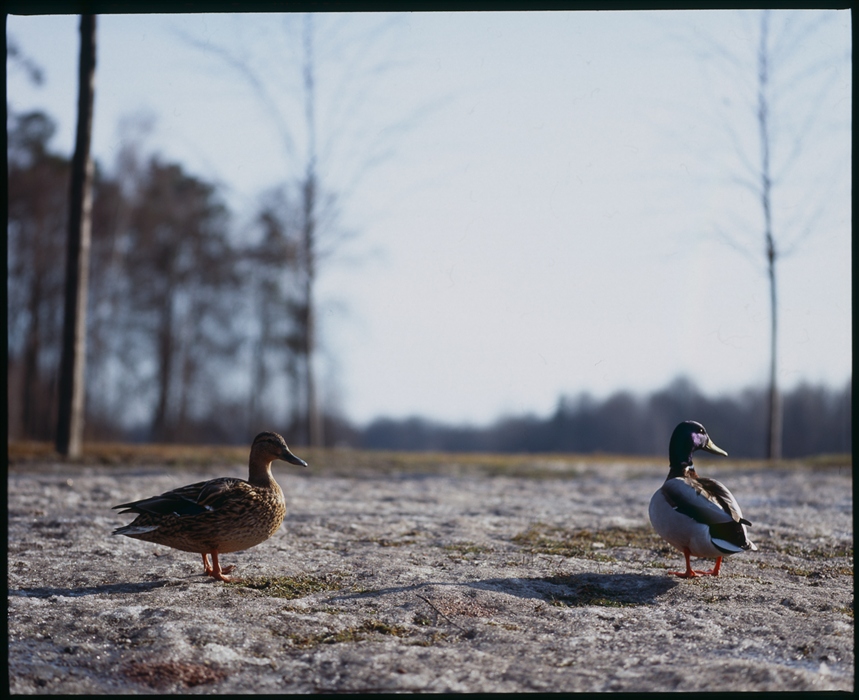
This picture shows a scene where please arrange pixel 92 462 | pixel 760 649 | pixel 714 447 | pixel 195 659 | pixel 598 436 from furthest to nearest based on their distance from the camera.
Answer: pixel 598 436 → pixel 92 462 → pixel 714 447 → pixel 760 649 → pixel 195 659

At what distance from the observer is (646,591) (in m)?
4.25

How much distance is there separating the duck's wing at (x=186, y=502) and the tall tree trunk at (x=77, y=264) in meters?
7.03

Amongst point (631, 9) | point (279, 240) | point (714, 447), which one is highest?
point (279, 240)

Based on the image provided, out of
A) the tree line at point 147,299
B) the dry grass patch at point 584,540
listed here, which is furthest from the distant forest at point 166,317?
the dry grass patch at point 584,540

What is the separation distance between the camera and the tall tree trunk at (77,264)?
1070cm

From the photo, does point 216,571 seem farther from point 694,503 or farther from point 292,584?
point 694,503

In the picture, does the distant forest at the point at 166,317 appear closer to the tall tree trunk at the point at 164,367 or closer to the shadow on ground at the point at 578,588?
the tall tree trunk at the point at 164,367

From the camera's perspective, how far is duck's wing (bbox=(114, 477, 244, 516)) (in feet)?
14.2

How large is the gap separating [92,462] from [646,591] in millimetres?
8089

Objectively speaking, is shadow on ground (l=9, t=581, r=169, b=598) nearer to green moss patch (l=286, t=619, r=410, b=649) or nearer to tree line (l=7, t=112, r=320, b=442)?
green moss patch (l=286, t=619, r=410, b=649)

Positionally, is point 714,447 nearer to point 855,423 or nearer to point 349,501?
point 855,423

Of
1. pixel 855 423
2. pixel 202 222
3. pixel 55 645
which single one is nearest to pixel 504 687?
pixel 855 423

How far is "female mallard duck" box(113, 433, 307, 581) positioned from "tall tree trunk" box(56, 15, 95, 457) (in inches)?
277

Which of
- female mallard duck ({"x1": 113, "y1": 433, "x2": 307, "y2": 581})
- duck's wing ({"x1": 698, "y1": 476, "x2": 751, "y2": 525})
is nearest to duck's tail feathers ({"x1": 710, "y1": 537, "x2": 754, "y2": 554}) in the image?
duck's wing ({"x1": 698, "y1": 476, "x2": 751, "y2": 525})
